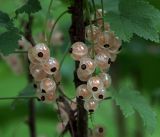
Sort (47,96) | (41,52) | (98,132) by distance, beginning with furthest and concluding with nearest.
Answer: (98,132) → (47,96) → (41,52)

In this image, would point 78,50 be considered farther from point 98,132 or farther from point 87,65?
point 98,132

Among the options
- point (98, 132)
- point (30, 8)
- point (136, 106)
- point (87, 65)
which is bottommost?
point (98, 132)

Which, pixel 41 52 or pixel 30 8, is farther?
pixel 30 8

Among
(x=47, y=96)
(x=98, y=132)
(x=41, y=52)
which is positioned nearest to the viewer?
(x=41, y=52)

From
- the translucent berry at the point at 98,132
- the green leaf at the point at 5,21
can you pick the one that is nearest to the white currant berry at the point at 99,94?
the translucent berry at the point at 98,132

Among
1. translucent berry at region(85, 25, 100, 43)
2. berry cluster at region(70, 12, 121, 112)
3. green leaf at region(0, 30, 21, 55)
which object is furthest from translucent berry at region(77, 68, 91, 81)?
green leaf at region(0, 30, 21, 55)

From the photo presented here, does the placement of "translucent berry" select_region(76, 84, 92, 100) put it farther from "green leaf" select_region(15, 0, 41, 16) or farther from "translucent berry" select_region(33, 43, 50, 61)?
"green leaf" select_region(15, 0, 41, 16)

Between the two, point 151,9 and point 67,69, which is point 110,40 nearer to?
point 151,9

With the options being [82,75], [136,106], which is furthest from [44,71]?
[136,106]
